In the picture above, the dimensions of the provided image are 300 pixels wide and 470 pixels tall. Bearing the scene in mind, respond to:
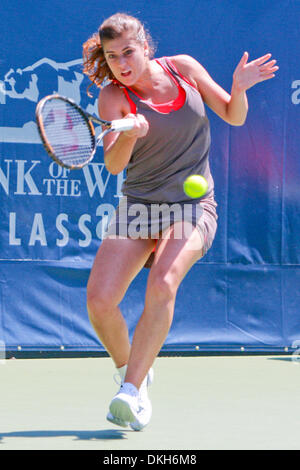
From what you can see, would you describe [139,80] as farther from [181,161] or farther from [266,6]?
[266,6]

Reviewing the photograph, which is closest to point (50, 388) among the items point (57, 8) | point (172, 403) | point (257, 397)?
point (172, 403)

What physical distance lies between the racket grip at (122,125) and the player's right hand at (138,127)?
0.02 metres

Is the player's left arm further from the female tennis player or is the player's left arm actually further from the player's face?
the player's face

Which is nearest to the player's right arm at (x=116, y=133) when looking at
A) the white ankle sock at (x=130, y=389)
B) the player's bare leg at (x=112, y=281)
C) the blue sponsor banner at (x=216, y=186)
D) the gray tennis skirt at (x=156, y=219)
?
the gray tennis skirt at (x=156, y=219)

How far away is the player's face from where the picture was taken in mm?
3109

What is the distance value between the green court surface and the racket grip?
996 millimetres

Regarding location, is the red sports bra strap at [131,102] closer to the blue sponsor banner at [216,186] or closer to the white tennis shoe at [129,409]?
the white tennis shoe at [129,409]

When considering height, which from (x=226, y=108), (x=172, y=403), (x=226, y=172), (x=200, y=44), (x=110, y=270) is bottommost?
(x=172, y=403)

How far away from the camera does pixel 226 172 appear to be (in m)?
5.21

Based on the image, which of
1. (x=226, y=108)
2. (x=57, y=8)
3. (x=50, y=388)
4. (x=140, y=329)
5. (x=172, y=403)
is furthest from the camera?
(x=57, y=8)

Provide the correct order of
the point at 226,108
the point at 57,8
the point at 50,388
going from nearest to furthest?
the point at 226,108, the point at 50,388, the point at 57,8

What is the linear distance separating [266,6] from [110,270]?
268 centimetres

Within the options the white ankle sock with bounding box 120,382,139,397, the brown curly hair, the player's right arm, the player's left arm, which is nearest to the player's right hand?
the player's right arm

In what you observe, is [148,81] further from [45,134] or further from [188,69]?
[45,134]
